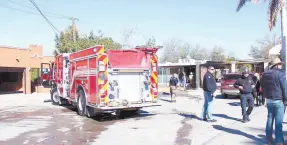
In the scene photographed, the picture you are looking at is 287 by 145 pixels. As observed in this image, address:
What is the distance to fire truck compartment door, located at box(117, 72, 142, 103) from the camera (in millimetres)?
11945

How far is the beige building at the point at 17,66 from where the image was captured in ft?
92.4

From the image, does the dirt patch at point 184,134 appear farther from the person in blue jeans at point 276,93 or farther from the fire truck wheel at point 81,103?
the fire truck wheel at point 81,103

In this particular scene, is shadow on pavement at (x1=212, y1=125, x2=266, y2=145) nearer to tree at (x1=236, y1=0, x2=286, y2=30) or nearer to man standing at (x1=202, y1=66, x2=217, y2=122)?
man standing at (x1=202, y1=66, x2=217, y2=122)

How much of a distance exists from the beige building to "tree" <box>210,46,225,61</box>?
178 feet

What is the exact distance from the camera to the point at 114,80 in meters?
11.8

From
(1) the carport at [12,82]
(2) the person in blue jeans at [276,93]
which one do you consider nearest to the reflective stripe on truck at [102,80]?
(2) the person in blue jeans at [276,93]

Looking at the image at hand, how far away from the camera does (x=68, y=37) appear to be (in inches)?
1750

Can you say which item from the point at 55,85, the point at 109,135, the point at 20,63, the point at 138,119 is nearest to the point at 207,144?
the point at 109,135

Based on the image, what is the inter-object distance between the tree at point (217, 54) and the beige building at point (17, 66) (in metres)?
54.3

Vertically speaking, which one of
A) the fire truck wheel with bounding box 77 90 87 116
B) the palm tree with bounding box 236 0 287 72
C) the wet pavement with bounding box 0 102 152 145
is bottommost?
the wet pavement with bounding box 0 102 152 145

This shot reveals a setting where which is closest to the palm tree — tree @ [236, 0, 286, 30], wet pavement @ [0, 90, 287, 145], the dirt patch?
tree @ [236, 0, 286, 30]

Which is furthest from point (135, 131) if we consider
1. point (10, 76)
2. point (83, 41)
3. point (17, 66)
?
point (83, 41)

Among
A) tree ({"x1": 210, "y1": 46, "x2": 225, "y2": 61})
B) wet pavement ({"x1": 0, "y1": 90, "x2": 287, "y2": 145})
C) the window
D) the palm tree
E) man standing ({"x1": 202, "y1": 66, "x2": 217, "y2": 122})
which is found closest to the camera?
wet pavement ({"x1": 0, "y1": 90, "x2": 287, "y2": 145})

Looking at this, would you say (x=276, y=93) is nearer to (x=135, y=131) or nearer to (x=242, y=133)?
(x=242, y=133)
